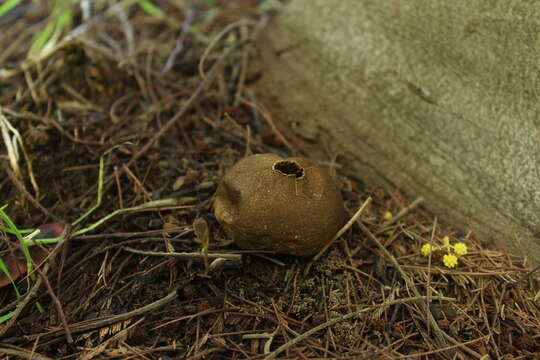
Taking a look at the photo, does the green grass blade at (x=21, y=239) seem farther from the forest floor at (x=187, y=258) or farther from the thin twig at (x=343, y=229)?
the thin twig at (x=343, y=229)

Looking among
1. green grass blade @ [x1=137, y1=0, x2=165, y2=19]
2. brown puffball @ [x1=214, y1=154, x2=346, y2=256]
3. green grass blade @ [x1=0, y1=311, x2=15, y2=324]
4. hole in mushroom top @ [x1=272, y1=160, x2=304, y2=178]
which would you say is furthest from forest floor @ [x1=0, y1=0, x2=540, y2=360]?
green grass blade @ [x1=137, y1=0, x2=165, y2=19]

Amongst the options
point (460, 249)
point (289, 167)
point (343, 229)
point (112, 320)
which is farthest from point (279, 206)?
point (460, 249)

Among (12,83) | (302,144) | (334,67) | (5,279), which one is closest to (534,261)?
(302,144)

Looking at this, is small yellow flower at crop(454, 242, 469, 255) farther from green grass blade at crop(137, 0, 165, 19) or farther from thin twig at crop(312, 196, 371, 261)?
green grass blade at crop(137, 0, 165, 19)

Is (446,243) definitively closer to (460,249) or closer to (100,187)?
(460,249)

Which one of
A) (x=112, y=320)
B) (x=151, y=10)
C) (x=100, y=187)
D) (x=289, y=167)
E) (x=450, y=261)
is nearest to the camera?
(x=112, y=320)

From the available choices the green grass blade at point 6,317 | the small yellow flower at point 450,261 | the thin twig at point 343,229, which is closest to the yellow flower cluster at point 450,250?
the small yellow flower at point 450,261

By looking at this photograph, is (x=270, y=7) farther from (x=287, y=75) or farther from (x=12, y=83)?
(x=12, y=83)
